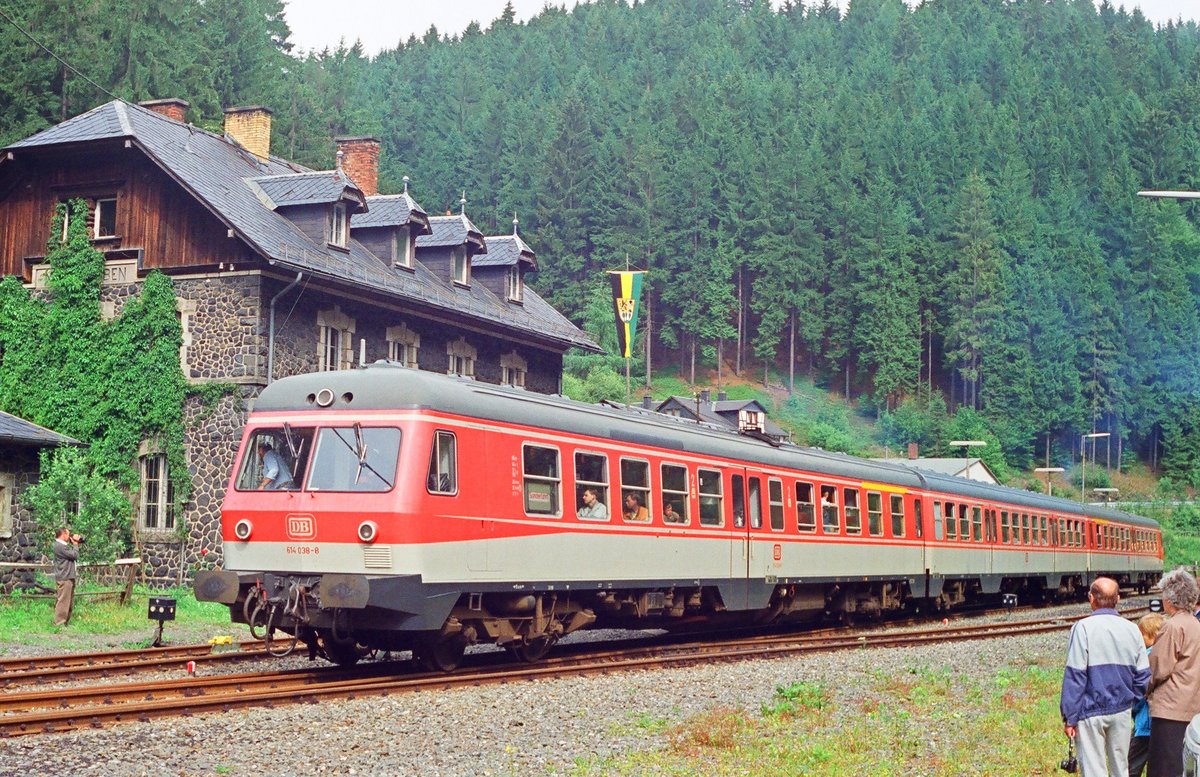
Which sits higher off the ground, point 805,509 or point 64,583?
point 805,509

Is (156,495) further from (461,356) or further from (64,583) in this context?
(64,583)

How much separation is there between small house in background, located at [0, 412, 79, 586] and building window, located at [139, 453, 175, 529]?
264cm

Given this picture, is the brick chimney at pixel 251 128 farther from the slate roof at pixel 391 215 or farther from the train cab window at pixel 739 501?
the train cab window at pixel 739 501

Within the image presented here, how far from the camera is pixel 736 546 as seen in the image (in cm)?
1898

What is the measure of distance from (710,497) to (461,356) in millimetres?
15358

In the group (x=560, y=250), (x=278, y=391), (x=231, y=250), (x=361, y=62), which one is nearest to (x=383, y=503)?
(x=278, y=391)

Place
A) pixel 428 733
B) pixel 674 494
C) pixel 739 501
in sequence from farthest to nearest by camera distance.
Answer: pixel 739 501 → pixel 674 494 → pixel 428 733

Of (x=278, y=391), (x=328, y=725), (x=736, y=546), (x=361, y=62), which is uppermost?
(x=361, y=62)

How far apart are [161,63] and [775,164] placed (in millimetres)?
50157

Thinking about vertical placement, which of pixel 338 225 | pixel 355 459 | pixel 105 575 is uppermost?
pixel 338 225

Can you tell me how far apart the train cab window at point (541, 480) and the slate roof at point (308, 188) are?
53.4 feet

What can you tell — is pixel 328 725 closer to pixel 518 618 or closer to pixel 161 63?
pixel 518 618

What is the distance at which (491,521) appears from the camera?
14203mm

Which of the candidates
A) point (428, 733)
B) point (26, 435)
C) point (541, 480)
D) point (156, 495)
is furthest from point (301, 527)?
point (156, 495)
